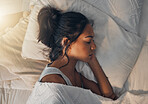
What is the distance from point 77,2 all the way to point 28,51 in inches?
18.9

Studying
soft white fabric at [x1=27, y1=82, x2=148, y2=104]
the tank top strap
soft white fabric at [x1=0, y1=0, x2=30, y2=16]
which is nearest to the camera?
soft white fabric at [x1=27, y1=82, x2=148, y2=104]

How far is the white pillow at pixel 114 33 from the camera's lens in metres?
1.08

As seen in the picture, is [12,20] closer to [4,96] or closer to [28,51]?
[28,51]

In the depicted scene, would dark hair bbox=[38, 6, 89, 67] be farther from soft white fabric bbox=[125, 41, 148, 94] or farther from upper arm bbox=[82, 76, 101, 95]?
soft white fabric bbox=[125, 41, 148, 94]

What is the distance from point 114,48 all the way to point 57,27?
397mm

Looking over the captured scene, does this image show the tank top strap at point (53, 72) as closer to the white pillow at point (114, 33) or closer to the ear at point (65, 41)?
the ear at point (65, 41)

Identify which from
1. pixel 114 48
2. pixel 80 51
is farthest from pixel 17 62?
pixel 114 48

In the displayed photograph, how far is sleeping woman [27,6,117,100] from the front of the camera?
0.97 meters

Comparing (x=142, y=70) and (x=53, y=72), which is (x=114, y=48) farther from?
(x=53, y=72)

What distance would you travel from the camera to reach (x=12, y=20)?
1526mm

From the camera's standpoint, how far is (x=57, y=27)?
3.27ft

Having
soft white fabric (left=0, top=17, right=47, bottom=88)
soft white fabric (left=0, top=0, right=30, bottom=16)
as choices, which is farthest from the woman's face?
soft white fabric (left=0, top=0, right=30, bottom=16)

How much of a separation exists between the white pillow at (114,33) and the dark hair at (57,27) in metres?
0.10

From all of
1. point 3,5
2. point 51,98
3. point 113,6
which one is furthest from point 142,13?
point 3,5
